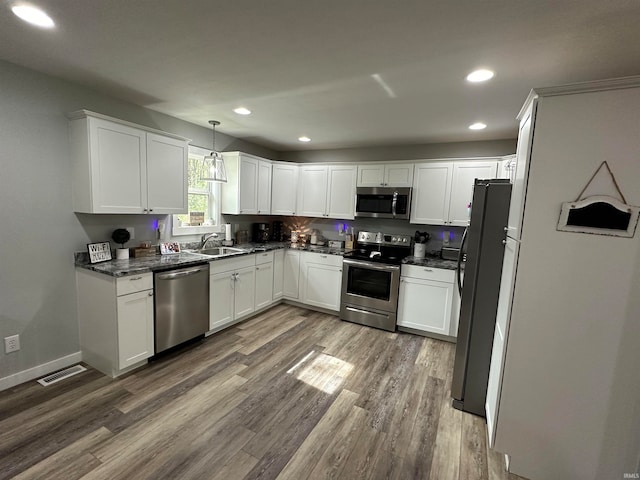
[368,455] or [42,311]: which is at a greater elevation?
[42,311]

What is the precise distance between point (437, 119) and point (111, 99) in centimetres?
328

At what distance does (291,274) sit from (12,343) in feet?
9.72

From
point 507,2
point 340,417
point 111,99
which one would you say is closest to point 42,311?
point 111,99

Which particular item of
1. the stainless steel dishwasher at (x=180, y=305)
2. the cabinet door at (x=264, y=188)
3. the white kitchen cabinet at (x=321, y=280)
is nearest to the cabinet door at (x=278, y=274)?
the white kitchen cabinet at (x=321, y=280)

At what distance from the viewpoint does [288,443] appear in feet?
6.17

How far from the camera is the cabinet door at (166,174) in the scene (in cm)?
291

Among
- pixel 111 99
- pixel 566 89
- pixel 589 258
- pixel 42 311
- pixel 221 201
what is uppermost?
pixel 111 99

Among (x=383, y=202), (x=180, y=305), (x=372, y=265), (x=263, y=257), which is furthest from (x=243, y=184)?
(x=372, y=265)

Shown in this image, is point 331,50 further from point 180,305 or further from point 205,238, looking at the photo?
point 205,238

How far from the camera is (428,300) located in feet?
11.5

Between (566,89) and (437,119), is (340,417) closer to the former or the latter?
(566,89)

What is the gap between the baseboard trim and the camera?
2307 mm

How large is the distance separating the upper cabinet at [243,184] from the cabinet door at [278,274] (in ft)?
2.41

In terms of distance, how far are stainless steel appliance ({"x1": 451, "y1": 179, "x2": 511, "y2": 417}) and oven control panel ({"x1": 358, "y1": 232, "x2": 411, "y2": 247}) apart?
189cm
